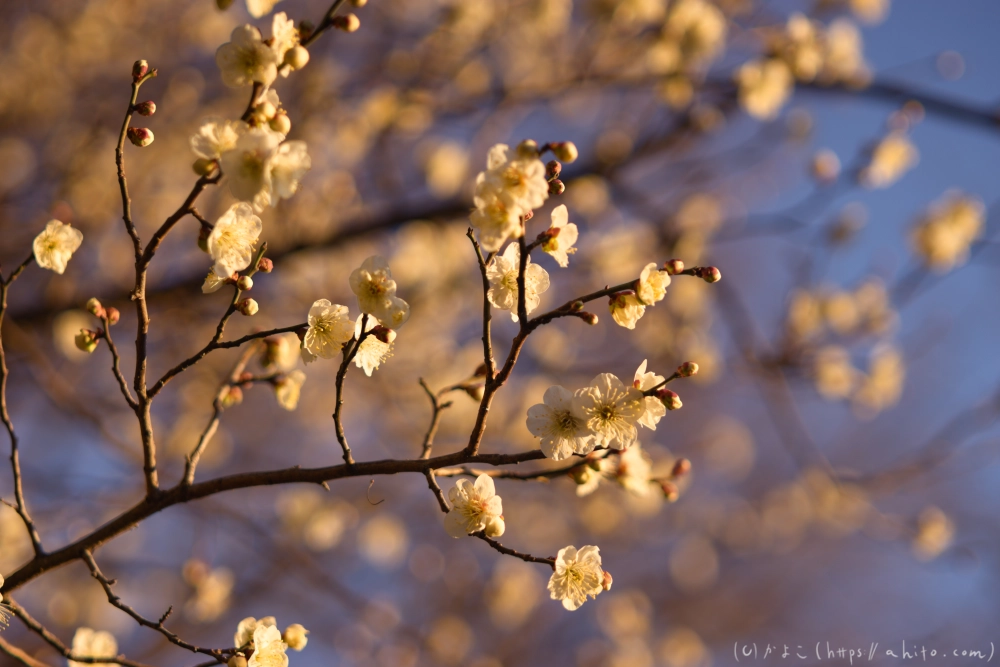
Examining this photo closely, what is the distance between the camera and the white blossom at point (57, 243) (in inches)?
58.5

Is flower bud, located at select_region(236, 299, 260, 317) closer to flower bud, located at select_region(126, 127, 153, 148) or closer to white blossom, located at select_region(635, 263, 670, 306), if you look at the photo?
flower bud, located at select_region(126, 127, 153, 148)

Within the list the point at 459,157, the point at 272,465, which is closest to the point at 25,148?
the point at 459,157

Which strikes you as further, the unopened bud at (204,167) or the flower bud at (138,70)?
the flower bud at (138,70)

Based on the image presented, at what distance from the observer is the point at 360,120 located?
4344 millimetres

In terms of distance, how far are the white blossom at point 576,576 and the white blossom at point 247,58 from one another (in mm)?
1155

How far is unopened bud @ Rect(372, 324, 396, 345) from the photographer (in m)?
1.38

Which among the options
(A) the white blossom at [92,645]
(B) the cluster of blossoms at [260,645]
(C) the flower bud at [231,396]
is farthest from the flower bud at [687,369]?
(A) the white blossom at [92,645]

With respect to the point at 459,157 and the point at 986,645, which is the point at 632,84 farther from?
the point at 986,645

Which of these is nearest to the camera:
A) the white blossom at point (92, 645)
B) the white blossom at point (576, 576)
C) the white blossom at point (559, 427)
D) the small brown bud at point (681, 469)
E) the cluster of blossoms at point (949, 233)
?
the white blossom at point (559, 427)

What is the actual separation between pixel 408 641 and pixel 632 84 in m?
3.30

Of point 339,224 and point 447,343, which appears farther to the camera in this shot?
point 447,343

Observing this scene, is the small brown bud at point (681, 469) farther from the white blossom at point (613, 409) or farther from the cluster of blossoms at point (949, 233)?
the cluster of blossoms at point (949, 233)

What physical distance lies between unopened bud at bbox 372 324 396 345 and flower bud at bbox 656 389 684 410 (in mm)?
561

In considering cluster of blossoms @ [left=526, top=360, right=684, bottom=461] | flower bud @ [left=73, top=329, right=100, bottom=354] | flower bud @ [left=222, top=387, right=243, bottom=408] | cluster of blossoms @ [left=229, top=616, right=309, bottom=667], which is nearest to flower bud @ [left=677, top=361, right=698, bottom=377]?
cluster of blossoms @ [left=526, top=360, right=684, bottom=461]
